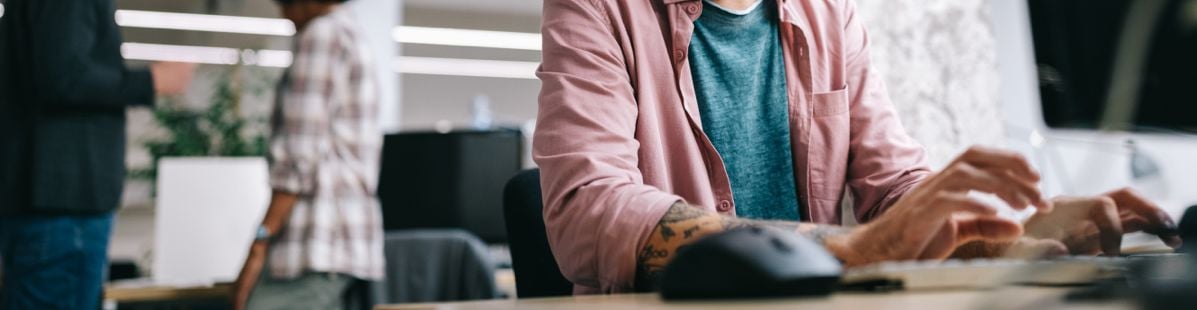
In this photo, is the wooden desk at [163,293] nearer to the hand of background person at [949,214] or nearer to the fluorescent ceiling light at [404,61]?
the hand of background person at [949,214]

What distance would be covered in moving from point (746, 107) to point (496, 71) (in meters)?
9.52

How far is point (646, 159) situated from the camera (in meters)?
1.05

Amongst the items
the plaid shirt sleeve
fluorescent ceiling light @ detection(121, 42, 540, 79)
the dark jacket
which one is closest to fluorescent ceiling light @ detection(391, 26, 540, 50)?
fluorescent ceiling light @ detection(121, 42, 540, 79)

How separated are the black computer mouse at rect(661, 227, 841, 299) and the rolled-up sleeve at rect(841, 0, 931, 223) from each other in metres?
0.64

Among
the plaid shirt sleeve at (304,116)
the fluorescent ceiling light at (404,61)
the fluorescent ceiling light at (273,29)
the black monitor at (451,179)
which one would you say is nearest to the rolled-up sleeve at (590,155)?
the plaid shirt sleeve at (304,116)

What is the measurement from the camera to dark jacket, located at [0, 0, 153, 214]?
2.14m

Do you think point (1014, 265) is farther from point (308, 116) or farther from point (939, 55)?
point (308, 116)

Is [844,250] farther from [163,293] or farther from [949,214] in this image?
[163,293]

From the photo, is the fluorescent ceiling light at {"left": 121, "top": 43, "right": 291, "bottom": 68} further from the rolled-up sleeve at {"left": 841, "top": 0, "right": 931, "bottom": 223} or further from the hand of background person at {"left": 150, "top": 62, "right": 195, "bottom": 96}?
the rolled-up sleeve at {"left": 841, "top": 0, "right": 931, "bottom": 223}

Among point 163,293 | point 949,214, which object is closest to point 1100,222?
point 949,214

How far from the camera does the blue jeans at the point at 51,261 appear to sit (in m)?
2.12

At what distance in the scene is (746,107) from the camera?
115 centimetres

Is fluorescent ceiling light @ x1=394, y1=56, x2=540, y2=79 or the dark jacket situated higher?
the dark jacket

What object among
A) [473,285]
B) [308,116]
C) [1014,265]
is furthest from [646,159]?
[473,285]
